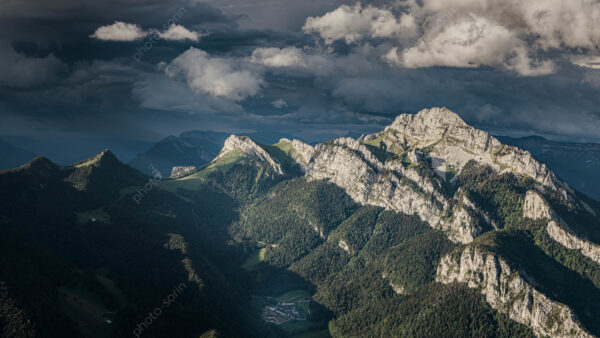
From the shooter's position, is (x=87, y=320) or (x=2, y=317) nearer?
(x=2, y=317)

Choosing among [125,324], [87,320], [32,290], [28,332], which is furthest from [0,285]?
[125,324]

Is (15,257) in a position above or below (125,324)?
above

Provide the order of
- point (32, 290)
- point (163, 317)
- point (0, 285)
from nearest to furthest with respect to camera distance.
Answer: point (0, 285) → point (32, 290) → point (163, 317)

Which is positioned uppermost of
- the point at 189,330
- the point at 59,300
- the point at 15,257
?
the point at 15,257

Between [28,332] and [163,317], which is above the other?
[28,332]

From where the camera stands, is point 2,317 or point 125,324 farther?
point 125,324

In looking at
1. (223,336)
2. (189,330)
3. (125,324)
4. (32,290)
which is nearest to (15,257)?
(32,290)

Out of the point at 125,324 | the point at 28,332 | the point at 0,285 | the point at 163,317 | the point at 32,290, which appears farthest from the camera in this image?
the point at 163,317

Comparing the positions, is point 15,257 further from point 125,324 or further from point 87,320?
point 125,324

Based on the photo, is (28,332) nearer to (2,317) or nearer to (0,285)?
(2,317)
